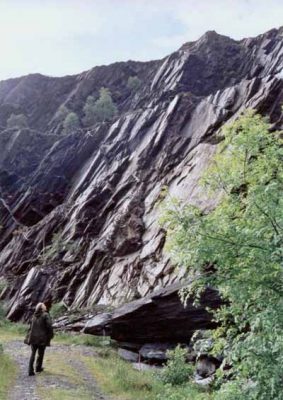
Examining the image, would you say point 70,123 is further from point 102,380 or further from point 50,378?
point 50,378

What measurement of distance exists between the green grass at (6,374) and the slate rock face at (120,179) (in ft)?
37.0

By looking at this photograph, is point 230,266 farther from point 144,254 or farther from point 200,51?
point 200,51

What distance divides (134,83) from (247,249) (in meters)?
77.6

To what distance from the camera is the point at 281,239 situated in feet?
24.1

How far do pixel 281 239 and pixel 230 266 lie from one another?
1.06 meters

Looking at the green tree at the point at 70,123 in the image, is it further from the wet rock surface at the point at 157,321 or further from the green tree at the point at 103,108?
the wet rock surface at the point at 157,321

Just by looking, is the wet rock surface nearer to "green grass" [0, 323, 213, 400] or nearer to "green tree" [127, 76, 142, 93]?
"green grass" [0, 323, 213, 400]

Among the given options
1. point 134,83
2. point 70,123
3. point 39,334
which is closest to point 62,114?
point 70,123

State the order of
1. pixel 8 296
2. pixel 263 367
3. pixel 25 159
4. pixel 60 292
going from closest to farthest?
pixel 263 367, pixel 60 292, pixel 8 296, pixel 25 159

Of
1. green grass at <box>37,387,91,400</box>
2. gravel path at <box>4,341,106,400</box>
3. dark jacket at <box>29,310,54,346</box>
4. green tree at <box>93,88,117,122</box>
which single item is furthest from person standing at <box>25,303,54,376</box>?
green tree at <box>93,88,117,122</box>

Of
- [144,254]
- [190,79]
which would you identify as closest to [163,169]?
[144,254]

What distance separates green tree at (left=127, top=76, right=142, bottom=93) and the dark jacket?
225 feet

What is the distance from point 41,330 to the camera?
15.6 meters

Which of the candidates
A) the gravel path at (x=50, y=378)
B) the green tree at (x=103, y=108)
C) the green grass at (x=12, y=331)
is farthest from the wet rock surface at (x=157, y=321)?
the green tree at (x=103, y=108)
